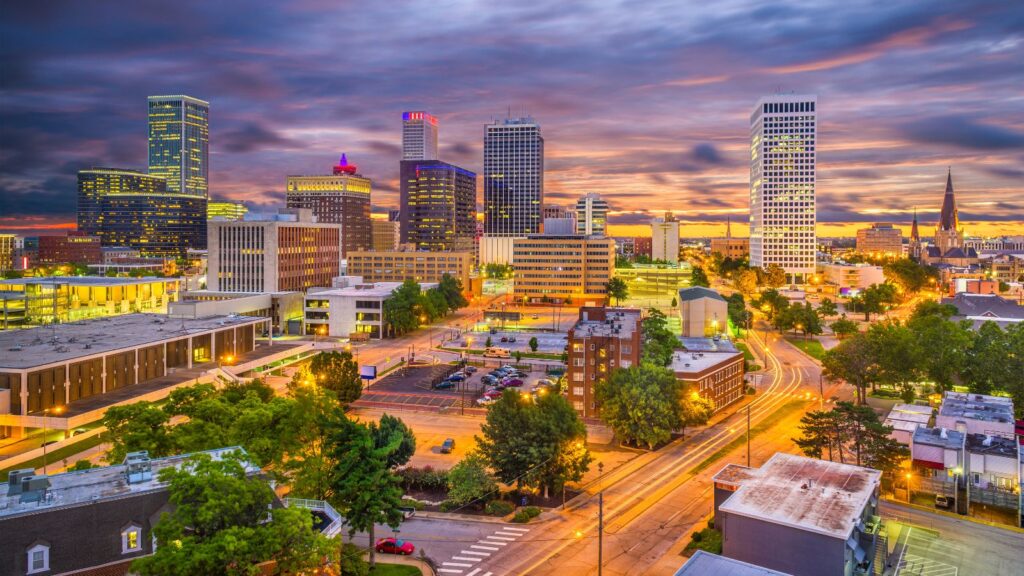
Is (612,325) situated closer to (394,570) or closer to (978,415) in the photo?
(978,415)

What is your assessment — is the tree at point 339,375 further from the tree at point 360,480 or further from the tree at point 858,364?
the tree at point 858,364

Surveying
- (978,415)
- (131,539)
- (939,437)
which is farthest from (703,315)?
(131,539)

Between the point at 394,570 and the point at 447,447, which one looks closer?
the point at 394,570

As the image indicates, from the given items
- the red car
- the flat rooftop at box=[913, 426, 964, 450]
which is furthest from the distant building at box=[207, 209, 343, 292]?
the flat rooftop at box=[913, 426, 964, 450]

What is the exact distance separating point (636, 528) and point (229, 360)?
225 ft

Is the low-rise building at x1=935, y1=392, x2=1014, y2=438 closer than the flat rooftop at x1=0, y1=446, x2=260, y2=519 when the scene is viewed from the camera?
No

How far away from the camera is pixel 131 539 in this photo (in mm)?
30297

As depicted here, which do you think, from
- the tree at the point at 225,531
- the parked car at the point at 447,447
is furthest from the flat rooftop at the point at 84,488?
the parked car at the point at 447,447

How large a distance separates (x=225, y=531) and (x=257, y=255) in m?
135

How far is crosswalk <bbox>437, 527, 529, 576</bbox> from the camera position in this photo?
4128 centimetres

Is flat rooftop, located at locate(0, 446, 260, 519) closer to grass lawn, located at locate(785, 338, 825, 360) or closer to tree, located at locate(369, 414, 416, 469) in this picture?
tree, located at locate(369, 414, 416, 469)

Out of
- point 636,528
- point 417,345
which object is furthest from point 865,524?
point 417,345

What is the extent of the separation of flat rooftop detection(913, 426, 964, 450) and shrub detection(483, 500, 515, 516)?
1339 inches

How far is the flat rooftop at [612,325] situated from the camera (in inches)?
3120
